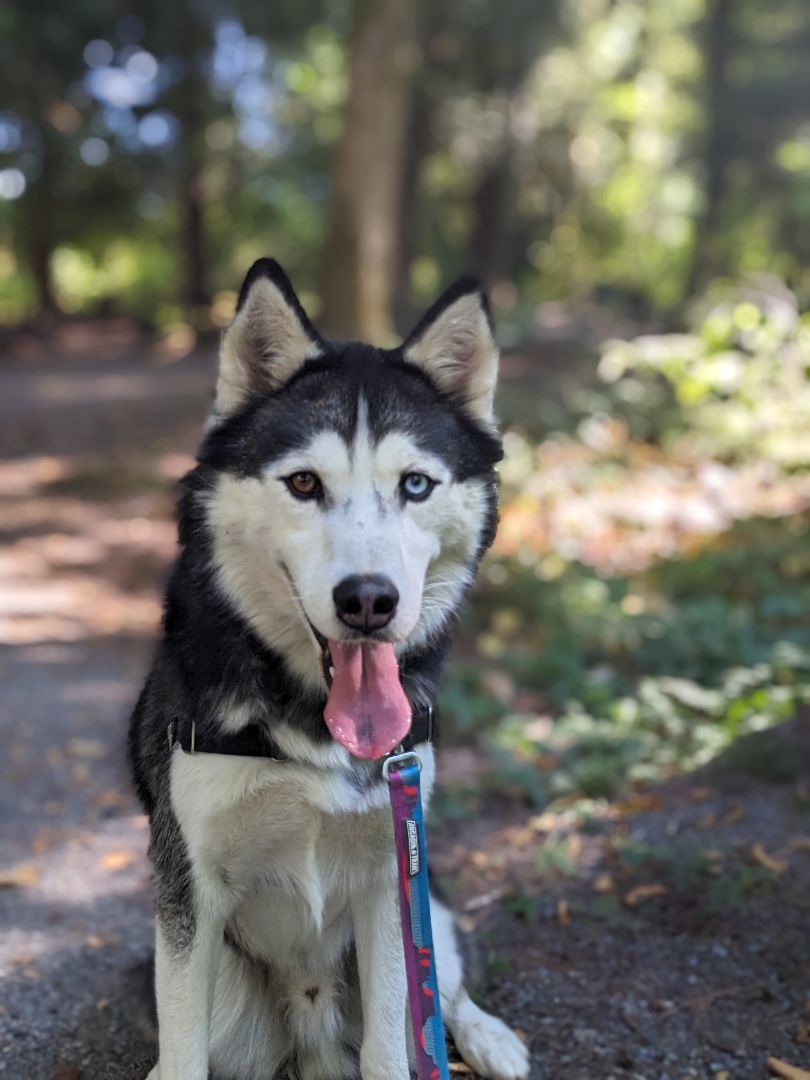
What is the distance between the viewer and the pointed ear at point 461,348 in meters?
2.87

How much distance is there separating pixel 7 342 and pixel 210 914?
2029 centimetres

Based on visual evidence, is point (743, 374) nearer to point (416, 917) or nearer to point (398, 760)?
point (398, 760)

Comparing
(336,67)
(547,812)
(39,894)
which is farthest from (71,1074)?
(336,67)

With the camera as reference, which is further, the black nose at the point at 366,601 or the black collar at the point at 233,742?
the black collar at the point at 233,742

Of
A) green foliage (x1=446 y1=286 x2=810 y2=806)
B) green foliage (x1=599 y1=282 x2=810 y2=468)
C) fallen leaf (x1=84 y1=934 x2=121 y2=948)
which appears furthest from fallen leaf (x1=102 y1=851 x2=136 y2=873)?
green foliage (x1=599 y1=282 x2=810 y2=468)

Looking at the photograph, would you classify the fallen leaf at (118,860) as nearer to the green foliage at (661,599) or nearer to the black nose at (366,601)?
the green foliage at (661,599)

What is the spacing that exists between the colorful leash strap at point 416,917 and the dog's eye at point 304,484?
2.19 feet

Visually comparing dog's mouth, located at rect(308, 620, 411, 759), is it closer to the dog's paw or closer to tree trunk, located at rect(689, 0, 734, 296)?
the dog's paw

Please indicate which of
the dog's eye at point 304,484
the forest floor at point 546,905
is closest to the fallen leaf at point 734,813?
the forest floor at point 546,905

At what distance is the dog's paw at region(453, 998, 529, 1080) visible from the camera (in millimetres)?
3070

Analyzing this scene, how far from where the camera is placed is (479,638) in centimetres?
734

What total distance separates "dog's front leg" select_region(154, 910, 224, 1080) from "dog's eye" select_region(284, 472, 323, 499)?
3.37 ft

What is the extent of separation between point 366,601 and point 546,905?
2.22 meters

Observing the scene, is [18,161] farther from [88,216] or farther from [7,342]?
[7,342]
